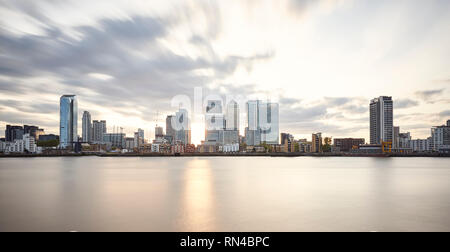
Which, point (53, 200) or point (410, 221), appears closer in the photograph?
point (410, 221)

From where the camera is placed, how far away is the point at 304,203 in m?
24.3

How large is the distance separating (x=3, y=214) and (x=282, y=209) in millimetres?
19850

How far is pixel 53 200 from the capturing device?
26047mm

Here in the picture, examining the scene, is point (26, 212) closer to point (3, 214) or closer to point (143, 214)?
point (3, 214)

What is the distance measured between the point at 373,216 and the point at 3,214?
25.5 metres
